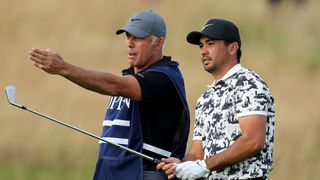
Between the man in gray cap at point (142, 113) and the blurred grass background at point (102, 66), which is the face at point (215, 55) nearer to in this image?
the man in gray cap at point (142, 113)

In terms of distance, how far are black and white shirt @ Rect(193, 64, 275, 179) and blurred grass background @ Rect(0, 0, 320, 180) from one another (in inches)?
255

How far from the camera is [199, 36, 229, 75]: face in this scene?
8578 mm

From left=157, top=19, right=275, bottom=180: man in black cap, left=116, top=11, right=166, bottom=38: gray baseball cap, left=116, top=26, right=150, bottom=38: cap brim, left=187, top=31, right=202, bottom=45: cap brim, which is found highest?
left=116, top=11, right=166, bottom=38: gray baseball cap

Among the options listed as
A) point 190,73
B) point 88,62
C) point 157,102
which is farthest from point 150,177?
point 88,62

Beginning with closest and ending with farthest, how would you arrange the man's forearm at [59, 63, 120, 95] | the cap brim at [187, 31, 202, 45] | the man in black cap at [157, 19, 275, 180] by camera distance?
the man in black cap at [157, 19, 275, 180]
the man's forearm at [59, 63, 120, 95]
the cap brim at [187, 31, 202, 45]

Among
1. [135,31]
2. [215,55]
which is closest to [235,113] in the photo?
[215,55]

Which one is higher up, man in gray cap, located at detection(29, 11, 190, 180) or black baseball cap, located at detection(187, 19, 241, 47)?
black baseball cap, located at detection(187, 19, 241, 47)

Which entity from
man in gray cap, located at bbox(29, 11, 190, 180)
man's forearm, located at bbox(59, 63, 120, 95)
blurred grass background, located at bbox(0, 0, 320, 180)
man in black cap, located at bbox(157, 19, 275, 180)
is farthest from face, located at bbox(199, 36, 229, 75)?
blurred grass background, located at bbox(0, 0, 320, 180)

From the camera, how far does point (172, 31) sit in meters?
21.5

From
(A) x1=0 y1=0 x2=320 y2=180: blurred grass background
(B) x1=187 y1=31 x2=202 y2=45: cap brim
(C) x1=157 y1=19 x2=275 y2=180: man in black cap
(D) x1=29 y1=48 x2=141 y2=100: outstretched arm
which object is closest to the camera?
(C) x1=157 y1=19 x2=275 y2=180: man in black cap

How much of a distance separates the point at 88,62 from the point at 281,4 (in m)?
5.96

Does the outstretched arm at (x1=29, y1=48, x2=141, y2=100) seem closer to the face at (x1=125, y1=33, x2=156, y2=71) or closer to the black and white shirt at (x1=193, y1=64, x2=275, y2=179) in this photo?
the face at (x1=125, y1=33, x2=156, y2=71)

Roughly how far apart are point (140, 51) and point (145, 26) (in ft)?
0.62

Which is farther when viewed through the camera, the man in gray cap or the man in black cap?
the man in gray cap
